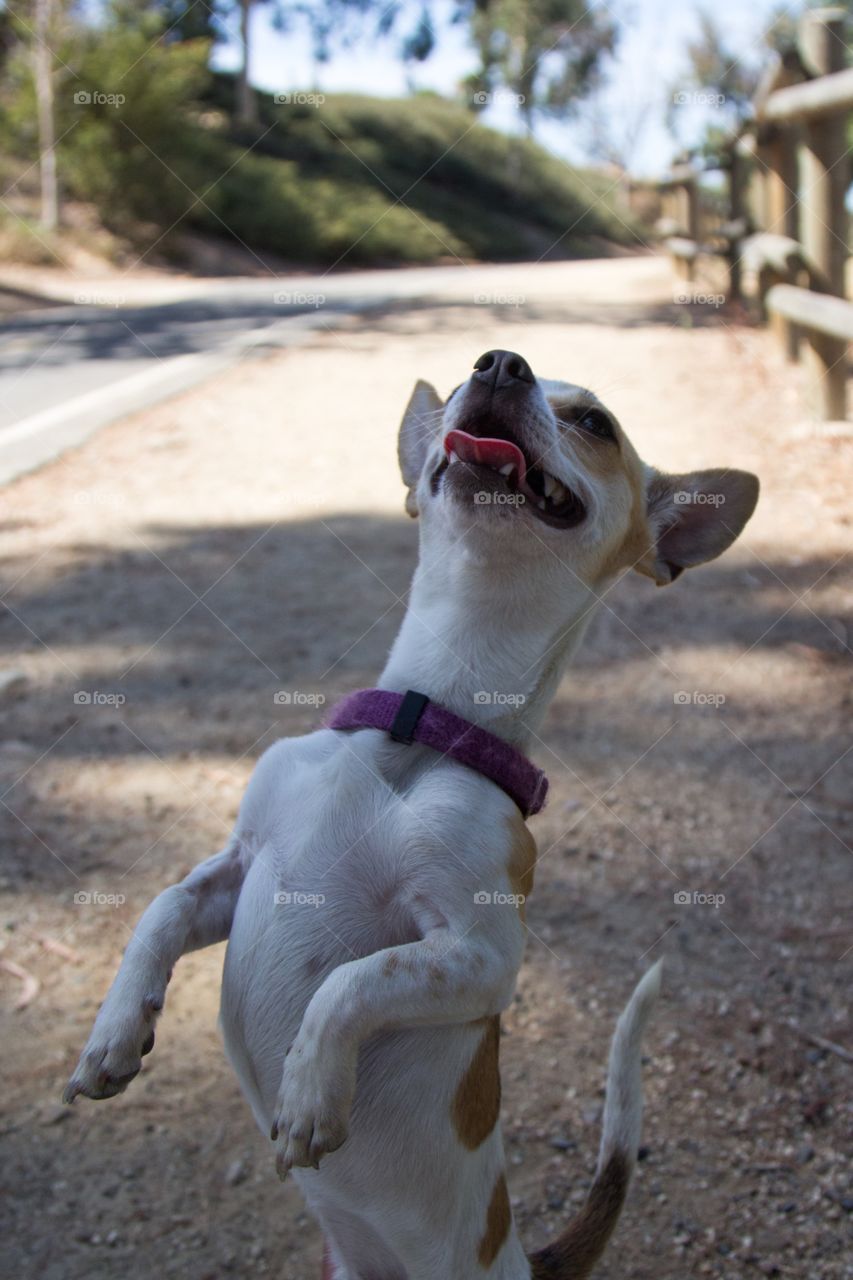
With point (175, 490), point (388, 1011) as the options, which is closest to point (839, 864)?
point (388, 1011)

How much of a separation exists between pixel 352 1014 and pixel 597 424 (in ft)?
4.61

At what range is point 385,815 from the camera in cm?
205

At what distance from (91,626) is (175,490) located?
6.82 feet

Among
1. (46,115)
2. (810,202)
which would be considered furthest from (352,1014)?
(46,115)

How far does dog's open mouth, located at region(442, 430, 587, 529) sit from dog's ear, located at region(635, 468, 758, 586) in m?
0.45

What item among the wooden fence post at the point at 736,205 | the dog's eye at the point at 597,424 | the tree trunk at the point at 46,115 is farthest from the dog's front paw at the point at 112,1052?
the tree trunk at the point at 46,115

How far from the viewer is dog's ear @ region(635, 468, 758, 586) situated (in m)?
2.67

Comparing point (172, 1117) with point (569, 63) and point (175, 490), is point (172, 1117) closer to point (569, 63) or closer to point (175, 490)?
point (175, 490)

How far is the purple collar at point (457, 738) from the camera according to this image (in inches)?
83.7

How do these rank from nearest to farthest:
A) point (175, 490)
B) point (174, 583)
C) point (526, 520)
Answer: point (526, 520), point (174, 583), point (175, 490)

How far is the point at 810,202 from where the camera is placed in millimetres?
7840

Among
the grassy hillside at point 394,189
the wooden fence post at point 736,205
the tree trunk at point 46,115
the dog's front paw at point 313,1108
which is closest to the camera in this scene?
the dog's front paw at point 313,1108

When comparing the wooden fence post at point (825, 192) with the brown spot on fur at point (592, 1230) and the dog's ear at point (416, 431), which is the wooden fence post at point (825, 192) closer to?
the dog's ear at point (416, 431)

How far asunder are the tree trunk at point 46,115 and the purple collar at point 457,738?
22.6 m
